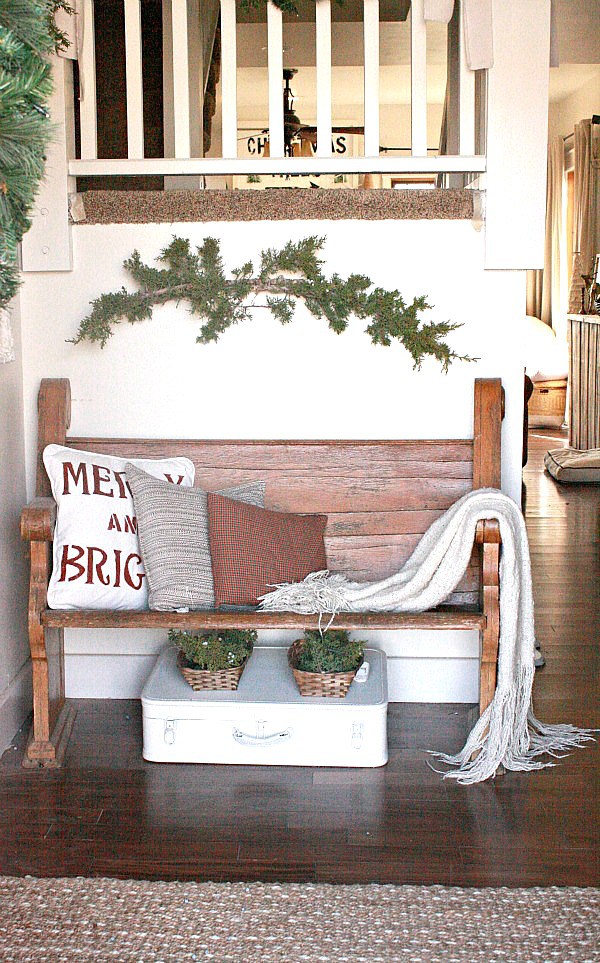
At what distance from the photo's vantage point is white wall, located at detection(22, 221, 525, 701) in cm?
314

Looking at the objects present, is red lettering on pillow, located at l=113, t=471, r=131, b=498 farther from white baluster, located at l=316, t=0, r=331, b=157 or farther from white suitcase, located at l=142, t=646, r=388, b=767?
white baluster, located at l=316, t=0, r=331, b=157

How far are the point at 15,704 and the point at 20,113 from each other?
2027 mm

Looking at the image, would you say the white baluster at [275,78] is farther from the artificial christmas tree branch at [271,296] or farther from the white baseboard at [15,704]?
the white baseboard at [15,704]

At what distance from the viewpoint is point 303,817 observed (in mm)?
2521

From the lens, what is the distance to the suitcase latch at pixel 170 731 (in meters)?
2.81

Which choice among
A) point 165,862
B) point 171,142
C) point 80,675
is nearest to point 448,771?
point 165,862

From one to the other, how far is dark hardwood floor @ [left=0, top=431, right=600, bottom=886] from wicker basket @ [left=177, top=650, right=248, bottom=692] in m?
0.23

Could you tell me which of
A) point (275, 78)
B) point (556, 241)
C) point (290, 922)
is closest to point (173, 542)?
point (290, 922)

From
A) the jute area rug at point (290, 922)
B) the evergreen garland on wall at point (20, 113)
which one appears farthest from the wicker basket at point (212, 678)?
the evergreen garland on wall at point (20, 113)

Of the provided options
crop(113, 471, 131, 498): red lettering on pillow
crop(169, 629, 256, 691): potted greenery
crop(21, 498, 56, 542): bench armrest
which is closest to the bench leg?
crop(21, 498, 56, 542): bench armrest

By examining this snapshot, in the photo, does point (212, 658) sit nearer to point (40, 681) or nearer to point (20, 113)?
point (40, 681)

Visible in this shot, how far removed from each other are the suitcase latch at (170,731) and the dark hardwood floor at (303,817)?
0.24ft

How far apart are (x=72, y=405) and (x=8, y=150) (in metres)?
1.81

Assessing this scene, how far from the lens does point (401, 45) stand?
8.23 meters
